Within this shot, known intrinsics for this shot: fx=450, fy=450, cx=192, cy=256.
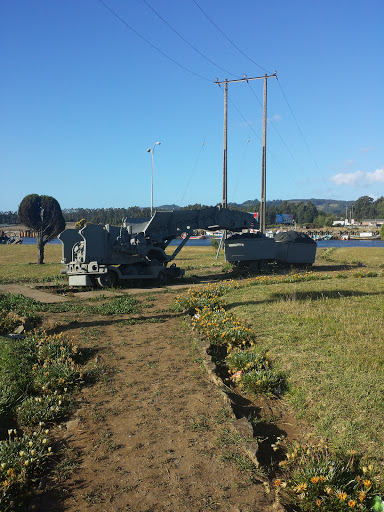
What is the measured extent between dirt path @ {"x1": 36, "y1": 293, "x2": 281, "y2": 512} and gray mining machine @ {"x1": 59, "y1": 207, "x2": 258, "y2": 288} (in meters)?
Answer: 9.10

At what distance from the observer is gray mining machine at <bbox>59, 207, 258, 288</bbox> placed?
16.3 meters

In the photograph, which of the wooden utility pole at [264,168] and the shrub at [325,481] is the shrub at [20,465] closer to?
the shrub at [325,481]

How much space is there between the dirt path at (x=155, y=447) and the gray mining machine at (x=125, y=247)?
29.9 ft

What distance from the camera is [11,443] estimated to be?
437 centimetres

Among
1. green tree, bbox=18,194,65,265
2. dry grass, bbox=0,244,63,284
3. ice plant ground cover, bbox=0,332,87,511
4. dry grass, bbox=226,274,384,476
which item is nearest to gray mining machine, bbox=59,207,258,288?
dry grass, bbox=0,244,63,284

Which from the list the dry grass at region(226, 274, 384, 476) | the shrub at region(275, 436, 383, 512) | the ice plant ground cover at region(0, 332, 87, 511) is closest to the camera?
the shrub at region(275, 436, 383, 512)

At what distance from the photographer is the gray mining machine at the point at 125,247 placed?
16297 mm

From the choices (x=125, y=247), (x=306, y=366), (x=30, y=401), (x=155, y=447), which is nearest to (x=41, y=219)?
(x=125, y=247)

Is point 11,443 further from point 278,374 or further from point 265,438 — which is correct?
point 278,374

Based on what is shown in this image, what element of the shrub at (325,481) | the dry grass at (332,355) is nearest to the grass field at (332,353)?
the dry grass at (332,355)

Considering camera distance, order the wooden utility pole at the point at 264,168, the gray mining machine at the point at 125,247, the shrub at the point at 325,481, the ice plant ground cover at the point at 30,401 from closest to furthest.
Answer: the shrub at the point at 325,481 < the ice plant ground cover at the point at 30,401 < the gray mining machine at the point at 125,247 < the wooden utility pole at the point at 264,168

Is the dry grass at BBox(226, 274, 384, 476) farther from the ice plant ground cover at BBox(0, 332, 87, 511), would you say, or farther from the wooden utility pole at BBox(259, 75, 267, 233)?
the wooden utility pole at BBox(259, 75, 267, 233)

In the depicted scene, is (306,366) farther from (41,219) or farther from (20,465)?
(41,219)

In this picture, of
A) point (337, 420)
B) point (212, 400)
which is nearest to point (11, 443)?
point (212, 400)
